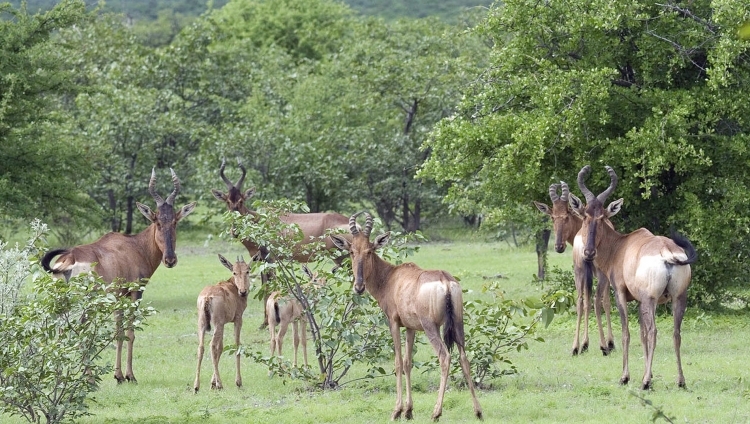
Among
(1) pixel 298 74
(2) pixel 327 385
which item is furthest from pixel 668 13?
(1) pixel 298 74

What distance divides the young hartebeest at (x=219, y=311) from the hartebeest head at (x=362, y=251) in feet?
8.20

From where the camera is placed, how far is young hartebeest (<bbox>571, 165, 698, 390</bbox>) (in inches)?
516

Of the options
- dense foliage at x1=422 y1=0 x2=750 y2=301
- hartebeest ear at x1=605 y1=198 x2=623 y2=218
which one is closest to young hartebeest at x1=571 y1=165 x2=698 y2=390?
hartebeest ear at x1=605 y1=198 x2=623 y2=218

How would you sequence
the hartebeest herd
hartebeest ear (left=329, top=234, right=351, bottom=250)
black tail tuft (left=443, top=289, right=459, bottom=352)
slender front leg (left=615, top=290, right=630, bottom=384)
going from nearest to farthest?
black tail tuft (left=443, top=289, right=459, bottom=352) < the hartebeest herd < hartebeest ear (left=329, top=234, right=351, bottom=250) < slender front leg (left=615, top=290, right=630, bottom=384)

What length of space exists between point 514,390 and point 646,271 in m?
2.05

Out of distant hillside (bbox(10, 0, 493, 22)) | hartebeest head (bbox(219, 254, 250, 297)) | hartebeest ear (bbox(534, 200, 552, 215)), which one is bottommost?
hartebeest head (bbox(219, 254, 250, 297))

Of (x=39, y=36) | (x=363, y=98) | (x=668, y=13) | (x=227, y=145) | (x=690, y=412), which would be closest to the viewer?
(x=690, y=412)

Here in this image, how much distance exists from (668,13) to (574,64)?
67.7 inches

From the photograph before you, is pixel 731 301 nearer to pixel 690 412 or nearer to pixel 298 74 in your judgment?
pixel 690 412

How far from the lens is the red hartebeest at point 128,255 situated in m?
15.5

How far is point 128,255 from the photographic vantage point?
16.5 m

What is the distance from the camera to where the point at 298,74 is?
152 feet

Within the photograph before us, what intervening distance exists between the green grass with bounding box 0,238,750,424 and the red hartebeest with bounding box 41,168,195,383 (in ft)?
4.60

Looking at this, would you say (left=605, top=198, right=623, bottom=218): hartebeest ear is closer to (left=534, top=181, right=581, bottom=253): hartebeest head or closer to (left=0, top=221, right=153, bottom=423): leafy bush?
(left=534, top=181, right=581, bottom=253): hartebeest head
